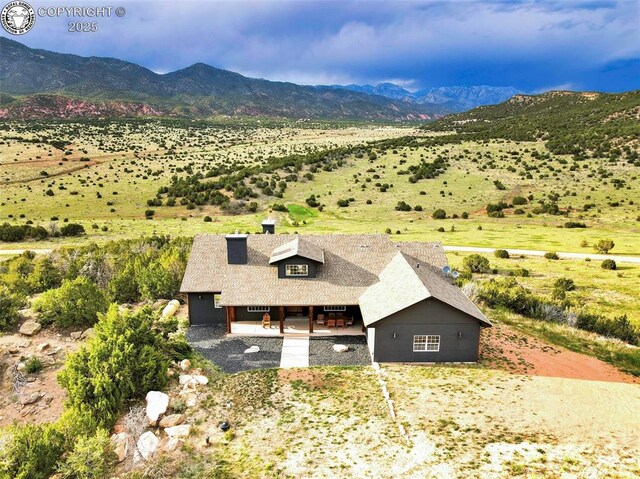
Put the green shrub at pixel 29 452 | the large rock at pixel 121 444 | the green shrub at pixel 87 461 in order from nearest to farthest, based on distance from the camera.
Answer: the green shrub at pixel 29 452, the green shrub at pixel 87 461, the large rock at pixel 121 444

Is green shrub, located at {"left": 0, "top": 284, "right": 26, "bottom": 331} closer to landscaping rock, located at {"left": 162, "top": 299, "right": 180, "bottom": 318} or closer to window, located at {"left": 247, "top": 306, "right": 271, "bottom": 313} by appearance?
landscaping rock, located at {"left": 162, "top": 299, "right": 180, "bottom": 318}

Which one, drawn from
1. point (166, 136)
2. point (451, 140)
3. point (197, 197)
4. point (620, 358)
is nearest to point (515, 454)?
point (620, 358)

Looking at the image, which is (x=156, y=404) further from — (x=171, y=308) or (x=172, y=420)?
(x=171, y=308)

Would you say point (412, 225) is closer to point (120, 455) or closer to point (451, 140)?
point (120, 455)

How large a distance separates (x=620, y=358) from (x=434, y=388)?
13.9 m

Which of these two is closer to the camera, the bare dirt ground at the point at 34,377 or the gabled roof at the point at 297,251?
the bare dirt ground at the point at 34,377

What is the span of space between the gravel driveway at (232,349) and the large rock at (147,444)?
18.8 feet

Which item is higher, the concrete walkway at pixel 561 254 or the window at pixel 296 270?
the window at pixel 296 270

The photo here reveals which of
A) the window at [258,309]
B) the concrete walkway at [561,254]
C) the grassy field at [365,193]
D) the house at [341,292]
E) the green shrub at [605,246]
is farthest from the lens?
the grassy field at [365,193]

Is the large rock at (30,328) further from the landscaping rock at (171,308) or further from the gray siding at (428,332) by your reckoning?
the gray siding at (428,332)

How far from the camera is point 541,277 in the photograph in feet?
137

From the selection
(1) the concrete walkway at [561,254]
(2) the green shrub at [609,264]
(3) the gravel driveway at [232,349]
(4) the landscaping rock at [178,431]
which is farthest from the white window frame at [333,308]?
(2) the green shrub at [609,264]

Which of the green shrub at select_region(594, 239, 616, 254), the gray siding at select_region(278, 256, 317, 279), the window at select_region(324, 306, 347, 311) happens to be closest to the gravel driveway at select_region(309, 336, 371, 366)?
the window at select_region(324, 306, 347, 311)

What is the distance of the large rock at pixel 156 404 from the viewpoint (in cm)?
1930
